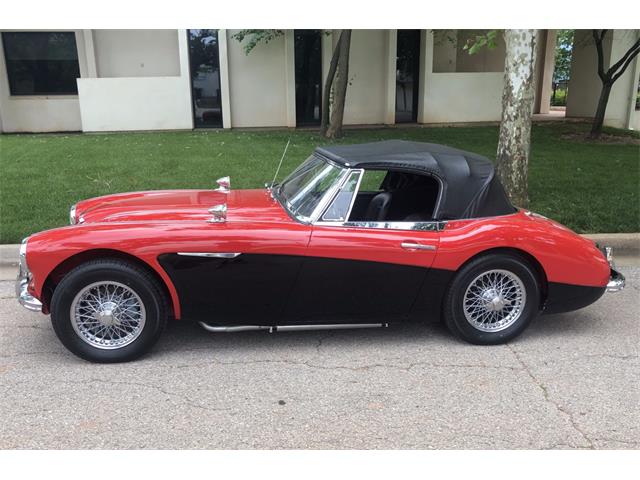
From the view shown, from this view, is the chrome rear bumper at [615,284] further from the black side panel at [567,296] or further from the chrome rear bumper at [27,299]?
the chrome rear bumper at [27,299]

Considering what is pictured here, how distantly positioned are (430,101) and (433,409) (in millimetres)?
14506

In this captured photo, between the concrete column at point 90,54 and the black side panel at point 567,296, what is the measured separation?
14.6 metres

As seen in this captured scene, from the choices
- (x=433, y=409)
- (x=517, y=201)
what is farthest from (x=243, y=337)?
(x=517, y=201)

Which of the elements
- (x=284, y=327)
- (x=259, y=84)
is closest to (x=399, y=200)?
(x=284, y=327)

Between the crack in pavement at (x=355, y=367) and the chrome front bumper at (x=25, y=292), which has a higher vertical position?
the chrome front bumper at (x=25, y=292)

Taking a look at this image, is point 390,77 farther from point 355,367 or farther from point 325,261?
point 355,367

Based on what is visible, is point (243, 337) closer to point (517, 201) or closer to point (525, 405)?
point (525, 405)

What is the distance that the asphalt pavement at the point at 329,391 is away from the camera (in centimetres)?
280

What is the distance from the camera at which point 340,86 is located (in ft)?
40.9

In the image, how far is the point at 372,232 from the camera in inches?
145

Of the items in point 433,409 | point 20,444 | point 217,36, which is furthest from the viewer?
point 217,36

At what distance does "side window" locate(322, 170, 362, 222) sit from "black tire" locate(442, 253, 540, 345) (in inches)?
36.4

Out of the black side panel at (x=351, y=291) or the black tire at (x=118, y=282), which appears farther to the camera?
the black side panel at (x=351, y=291)

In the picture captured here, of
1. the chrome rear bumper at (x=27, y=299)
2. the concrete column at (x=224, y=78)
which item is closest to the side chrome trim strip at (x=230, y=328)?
the chrome rear bumper at (x=27, y=299)
